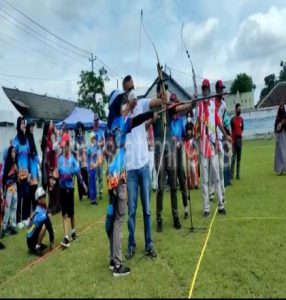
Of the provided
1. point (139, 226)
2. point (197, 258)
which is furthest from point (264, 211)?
point (197, 258)

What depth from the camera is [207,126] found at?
837 centimetres

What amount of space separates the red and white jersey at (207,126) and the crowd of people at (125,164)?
0.02m

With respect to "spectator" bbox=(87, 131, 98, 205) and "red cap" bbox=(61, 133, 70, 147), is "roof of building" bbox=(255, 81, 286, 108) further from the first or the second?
"red cap" bbox=(61, 133, 70, 147)

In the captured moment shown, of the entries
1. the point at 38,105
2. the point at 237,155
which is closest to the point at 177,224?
the point at 237,155

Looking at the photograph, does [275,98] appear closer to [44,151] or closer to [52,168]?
[44,151]

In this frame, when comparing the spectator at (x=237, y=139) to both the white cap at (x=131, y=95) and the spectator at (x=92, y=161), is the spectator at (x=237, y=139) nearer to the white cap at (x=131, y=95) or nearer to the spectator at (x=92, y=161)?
the spectator at (x=92, y=161)

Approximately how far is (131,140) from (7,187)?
3.82 meters

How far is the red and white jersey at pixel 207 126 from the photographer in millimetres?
8305

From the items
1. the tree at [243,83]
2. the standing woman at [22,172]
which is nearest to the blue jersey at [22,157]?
the standing woman at [22,172]

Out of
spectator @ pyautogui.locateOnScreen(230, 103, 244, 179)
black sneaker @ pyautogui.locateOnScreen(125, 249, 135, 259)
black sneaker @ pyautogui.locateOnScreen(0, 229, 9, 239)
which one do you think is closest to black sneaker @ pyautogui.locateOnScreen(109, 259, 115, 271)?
black sneaker @ pyautogui.locateOnScreen(125, 249, 135, 259)

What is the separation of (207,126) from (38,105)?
43862mm

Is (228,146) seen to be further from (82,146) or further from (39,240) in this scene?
(39,240)

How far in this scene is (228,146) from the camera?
12383 millimetres

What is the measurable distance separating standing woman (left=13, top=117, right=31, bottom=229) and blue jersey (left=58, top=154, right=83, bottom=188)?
1.99 metres
